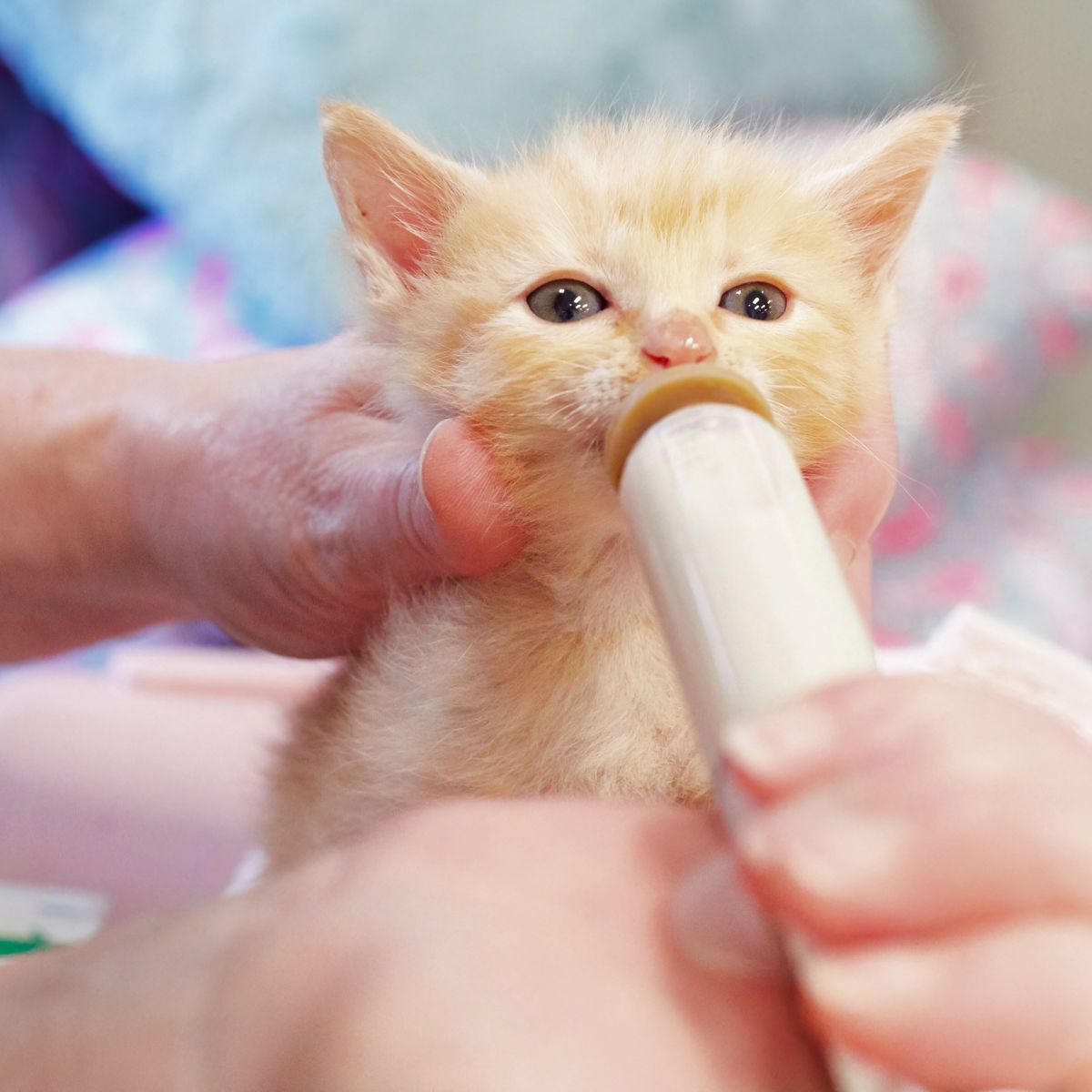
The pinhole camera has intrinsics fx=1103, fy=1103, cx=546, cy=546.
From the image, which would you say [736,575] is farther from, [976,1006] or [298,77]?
[298,77]

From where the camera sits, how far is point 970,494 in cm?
171

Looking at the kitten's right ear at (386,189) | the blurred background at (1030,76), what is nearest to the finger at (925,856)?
the kitten's right ear at (386,189)

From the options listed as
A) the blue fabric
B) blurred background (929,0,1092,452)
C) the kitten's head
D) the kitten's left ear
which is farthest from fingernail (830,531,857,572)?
blurred background (929,0,1092,452)

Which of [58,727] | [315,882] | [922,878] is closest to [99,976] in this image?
[315,882]

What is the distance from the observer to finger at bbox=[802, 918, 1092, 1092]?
14.1 inches

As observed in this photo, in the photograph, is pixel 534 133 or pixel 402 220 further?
pixel 534 133

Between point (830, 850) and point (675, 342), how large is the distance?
28 centimetres

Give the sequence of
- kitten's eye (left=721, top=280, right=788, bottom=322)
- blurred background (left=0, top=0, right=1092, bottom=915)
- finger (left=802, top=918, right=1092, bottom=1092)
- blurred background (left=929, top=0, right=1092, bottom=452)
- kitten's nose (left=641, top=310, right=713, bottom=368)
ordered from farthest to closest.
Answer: blurred background (left=929, top=0, right=1092, bottom=452) < blurred background (left=0, top=0, right=1092, bottom=915) < kitten's eye (left=721, top=280, right=788, bottom=322) < kitten's nose (left=641, top=310, right=713, bottom=368) < finger (left=802, top=918, right=1092, bottom=1092)

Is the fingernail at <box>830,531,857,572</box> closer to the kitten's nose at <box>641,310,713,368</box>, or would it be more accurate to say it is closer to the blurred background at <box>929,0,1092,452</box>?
the kitten's nose at <box>641,310,713,368</box>

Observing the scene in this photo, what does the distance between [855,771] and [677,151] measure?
481mm

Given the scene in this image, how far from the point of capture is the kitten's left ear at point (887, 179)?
0.74 metres

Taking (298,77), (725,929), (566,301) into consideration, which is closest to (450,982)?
(725,929)

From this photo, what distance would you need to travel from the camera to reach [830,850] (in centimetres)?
37

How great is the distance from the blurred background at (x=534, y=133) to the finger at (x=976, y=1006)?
3.62ft
